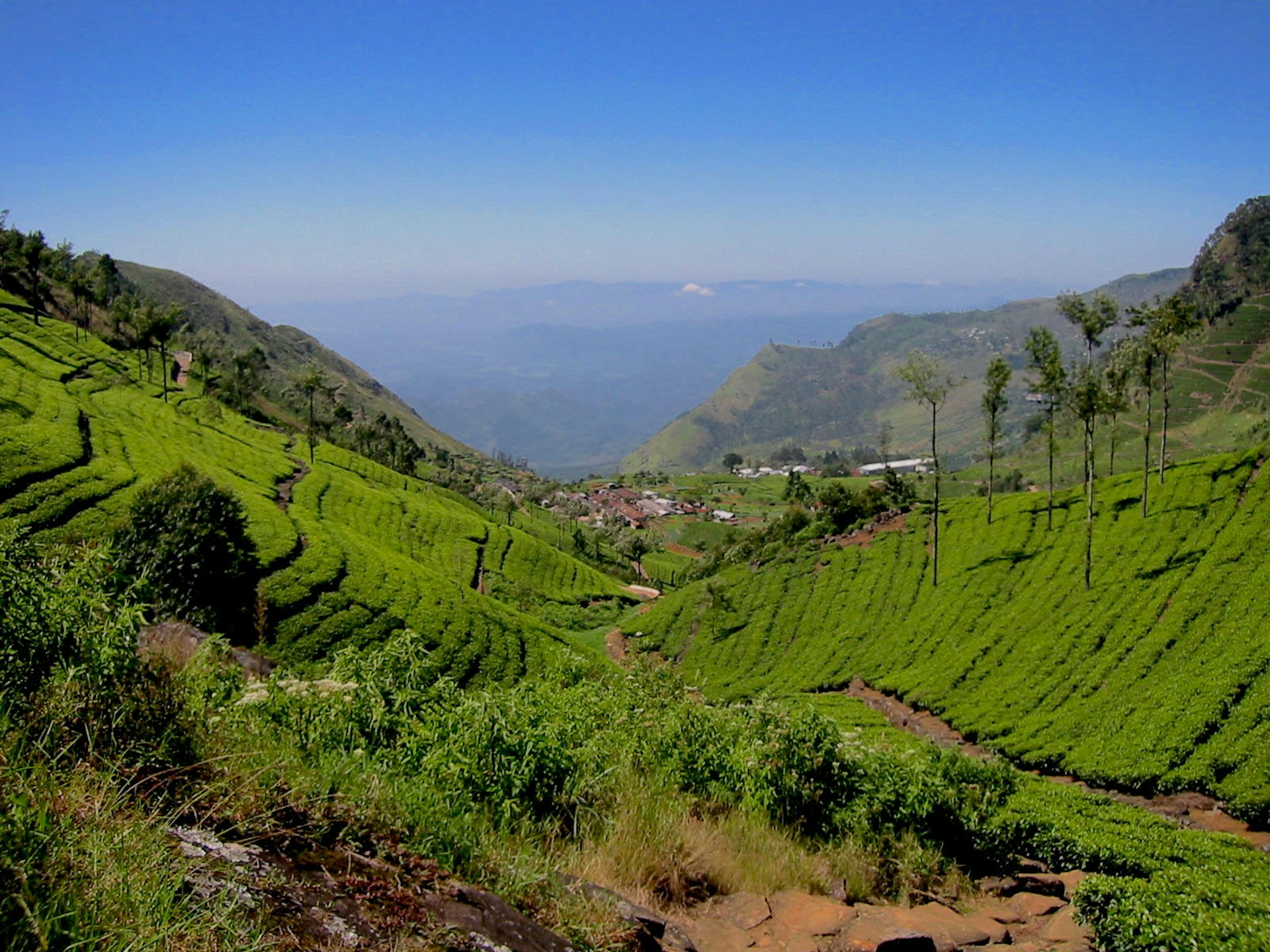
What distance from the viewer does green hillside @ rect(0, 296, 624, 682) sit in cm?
3070

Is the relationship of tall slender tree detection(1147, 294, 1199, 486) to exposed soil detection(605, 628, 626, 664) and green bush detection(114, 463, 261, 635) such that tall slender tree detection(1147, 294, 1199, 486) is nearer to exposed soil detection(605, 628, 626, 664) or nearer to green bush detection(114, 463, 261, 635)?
exposed soil detection(605, 628, 626, 664)

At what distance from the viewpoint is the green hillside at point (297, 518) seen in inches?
1209

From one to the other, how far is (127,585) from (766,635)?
1735 inches

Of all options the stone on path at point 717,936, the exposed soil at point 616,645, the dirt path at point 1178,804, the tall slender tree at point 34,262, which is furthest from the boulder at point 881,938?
the tall slender tree at point 34,262

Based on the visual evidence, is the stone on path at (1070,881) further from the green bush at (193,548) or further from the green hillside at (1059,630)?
the green bush at (193,548)

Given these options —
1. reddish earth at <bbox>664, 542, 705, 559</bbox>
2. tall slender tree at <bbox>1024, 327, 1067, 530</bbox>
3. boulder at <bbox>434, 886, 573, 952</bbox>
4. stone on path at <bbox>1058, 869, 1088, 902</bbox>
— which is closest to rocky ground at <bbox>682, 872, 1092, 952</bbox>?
stone on path at <bbox>1058, 869, 1088, 902</bbox>

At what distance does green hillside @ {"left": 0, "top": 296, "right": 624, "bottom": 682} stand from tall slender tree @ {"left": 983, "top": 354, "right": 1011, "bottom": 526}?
28.2 meters

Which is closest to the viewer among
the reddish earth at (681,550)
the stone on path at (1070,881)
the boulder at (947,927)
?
the boulder at (947,927)

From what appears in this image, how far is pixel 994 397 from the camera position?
41.1 meters

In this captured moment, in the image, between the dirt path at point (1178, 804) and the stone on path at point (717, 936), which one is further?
the dirt path at point (1178, 804)

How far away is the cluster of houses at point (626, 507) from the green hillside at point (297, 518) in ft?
192

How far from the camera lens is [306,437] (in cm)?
Answer: 8712

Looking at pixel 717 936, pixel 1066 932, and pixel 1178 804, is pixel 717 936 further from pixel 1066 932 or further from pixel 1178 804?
pixel 1178 804

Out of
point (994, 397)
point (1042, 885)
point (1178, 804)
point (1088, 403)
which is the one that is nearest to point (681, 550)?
point (994, 397)
